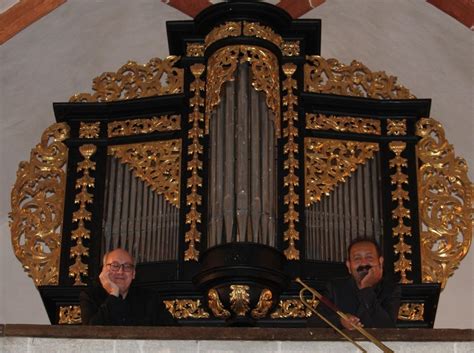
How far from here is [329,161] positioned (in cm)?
1122

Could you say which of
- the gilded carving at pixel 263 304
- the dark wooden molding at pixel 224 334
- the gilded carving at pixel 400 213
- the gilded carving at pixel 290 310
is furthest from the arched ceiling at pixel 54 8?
the dark wooden molding at pixel 224 334

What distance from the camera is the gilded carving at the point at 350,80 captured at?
1163 centimetres

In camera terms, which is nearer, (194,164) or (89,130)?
(194,164)

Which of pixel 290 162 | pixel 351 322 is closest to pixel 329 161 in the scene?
pixel 290 162

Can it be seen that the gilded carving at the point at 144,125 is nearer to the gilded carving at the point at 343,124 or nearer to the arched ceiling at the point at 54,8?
the gilded carving at the point at 343,124

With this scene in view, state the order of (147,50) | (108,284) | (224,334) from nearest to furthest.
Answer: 1. (224,334)
2. (108,284)
3. (147,50)

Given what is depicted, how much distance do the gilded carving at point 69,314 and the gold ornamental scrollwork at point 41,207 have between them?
294 millimetres

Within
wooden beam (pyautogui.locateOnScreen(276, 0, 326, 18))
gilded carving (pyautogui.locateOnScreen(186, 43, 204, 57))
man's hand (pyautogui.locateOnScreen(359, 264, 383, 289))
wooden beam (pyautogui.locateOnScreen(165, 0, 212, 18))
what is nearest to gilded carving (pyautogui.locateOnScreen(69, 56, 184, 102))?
gilded carving (pyautogui.locateOnScreen(186, 43, 204, 57))

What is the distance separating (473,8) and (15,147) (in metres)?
3.94

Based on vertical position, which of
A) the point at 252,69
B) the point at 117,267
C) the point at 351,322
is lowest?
the point at 351,322

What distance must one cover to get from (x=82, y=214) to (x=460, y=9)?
3603mm

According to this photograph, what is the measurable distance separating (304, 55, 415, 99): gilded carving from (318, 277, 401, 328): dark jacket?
2630 mm

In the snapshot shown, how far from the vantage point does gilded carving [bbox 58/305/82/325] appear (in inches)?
418

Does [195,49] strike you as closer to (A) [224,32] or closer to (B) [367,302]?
(A) [224,32]
